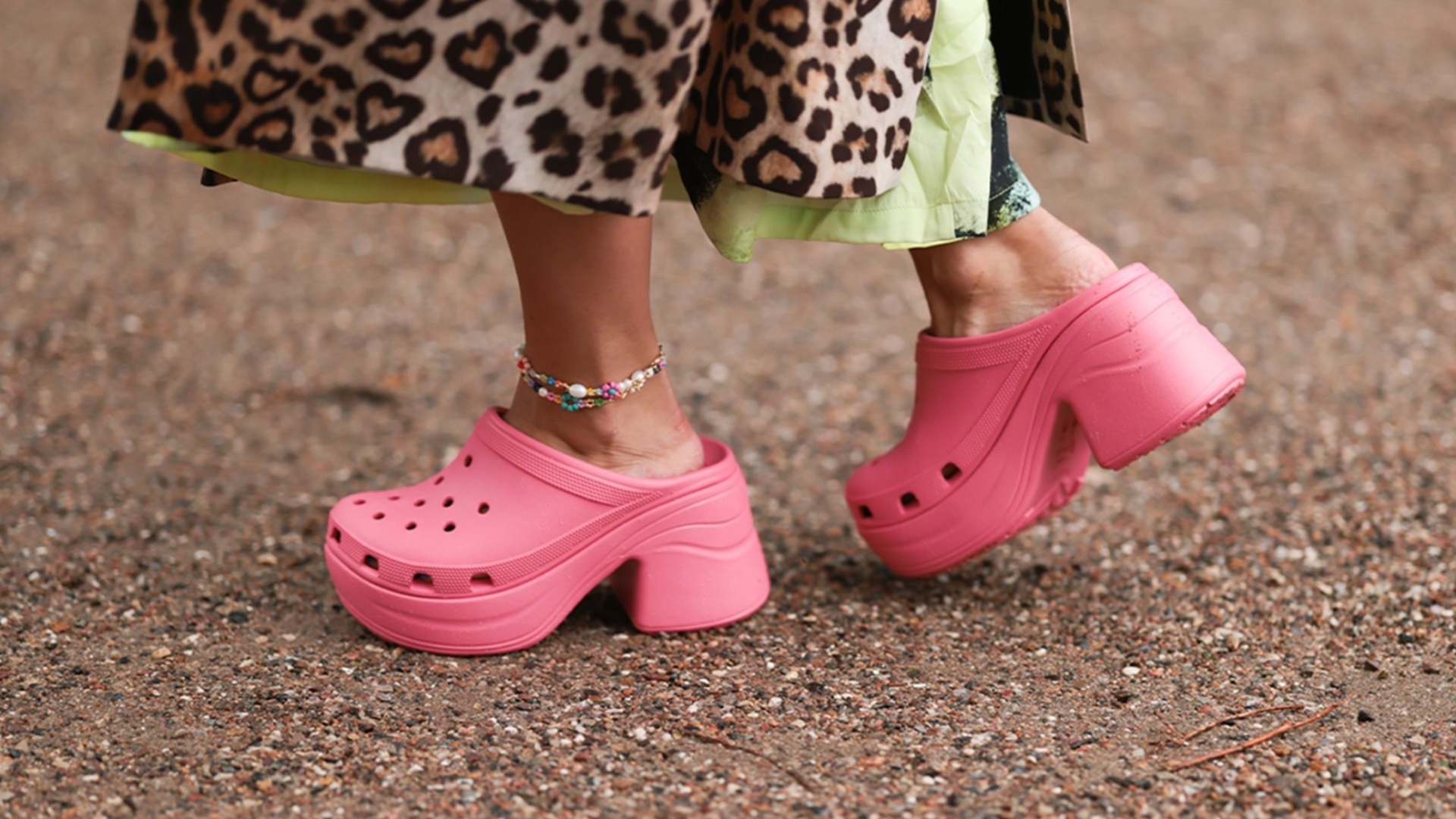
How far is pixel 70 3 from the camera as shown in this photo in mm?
3697

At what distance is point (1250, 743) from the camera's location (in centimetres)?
104

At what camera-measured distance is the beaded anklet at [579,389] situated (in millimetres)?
1161

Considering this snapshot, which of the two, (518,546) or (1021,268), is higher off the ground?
(1021,268)

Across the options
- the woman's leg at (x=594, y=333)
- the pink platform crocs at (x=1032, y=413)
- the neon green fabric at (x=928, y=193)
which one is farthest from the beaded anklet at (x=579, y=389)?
the pink platform crocs at (x=1032, y=413)

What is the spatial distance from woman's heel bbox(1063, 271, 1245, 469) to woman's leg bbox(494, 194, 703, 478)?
352 mm

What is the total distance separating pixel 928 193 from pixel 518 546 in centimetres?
45

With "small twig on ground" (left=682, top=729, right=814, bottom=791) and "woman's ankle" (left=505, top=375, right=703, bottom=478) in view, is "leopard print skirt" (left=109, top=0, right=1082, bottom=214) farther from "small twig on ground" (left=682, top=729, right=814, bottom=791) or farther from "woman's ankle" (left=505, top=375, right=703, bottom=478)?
"small twig on ground" (left=682, top=729, right=814, bottom=791)

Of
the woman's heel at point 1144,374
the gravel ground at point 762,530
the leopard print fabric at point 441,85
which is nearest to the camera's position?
the leopard print fabric at point 441,85

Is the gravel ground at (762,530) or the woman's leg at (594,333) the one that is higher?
the woman's leg at (594,333)

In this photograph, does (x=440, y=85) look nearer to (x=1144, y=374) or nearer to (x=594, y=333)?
(x=594, y=333)

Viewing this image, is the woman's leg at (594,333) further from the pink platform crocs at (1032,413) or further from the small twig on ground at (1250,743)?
the small twig on ground at (1250,743)

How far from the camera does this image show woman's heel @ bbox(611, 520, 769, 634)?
1.21m

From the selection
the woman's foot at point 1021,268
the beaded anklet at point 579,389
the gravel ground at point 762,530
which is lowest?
the gravel ground at point 762,530

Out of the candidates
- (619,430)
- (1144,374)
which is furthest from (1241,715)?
(619,430)
